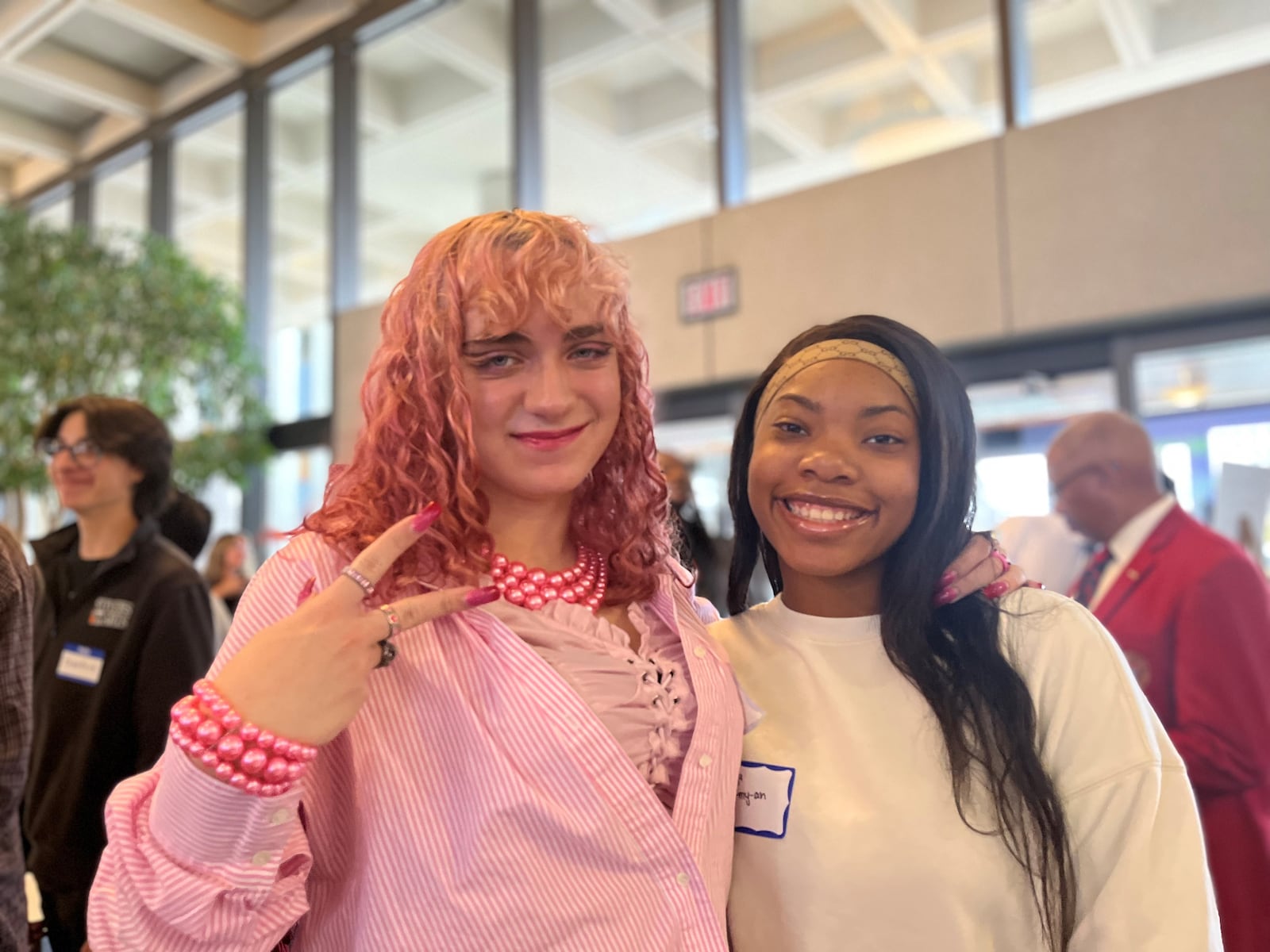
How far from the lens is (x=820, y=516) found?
4.02ft

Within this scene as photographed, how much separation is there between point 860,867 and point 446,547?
23.1 inches

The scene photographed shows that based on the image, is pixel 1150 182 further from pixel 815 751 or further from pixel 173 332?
pixel 173 332

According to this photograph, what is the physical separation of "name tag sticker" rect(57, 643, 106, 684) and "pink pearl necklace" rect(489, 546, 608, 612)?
1424 millimetres

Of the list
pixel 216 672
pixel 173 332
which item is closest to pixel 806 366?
pixel 216 672

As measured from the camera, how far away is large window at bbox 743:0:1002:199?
4598 mm

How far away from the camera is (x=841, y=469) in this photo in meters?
1.20

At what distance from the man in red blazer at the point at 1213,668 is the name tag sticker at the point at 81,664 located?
2.19 metres

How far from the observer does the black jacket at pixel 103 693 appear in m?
2.07

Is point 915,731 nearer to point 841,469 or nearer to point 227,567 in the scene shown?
point 841,469

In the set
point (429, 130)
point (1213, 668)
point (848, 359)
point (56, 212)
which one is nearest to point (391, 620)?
point (848, 359)

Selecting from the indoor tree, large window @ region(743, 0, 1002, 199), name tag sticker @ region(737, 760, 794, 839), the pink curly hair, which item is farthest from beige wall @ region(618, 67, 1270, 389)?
the indoor tree

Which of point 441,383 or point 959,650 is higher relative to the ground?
point 441,383

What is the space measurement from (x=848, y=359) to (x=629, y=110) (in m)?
5.60

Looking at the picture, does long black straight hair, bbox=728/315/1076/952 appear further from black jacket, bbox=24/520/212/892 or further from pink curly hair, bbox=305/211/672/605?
black jacket, bbox=24/520/212/892
